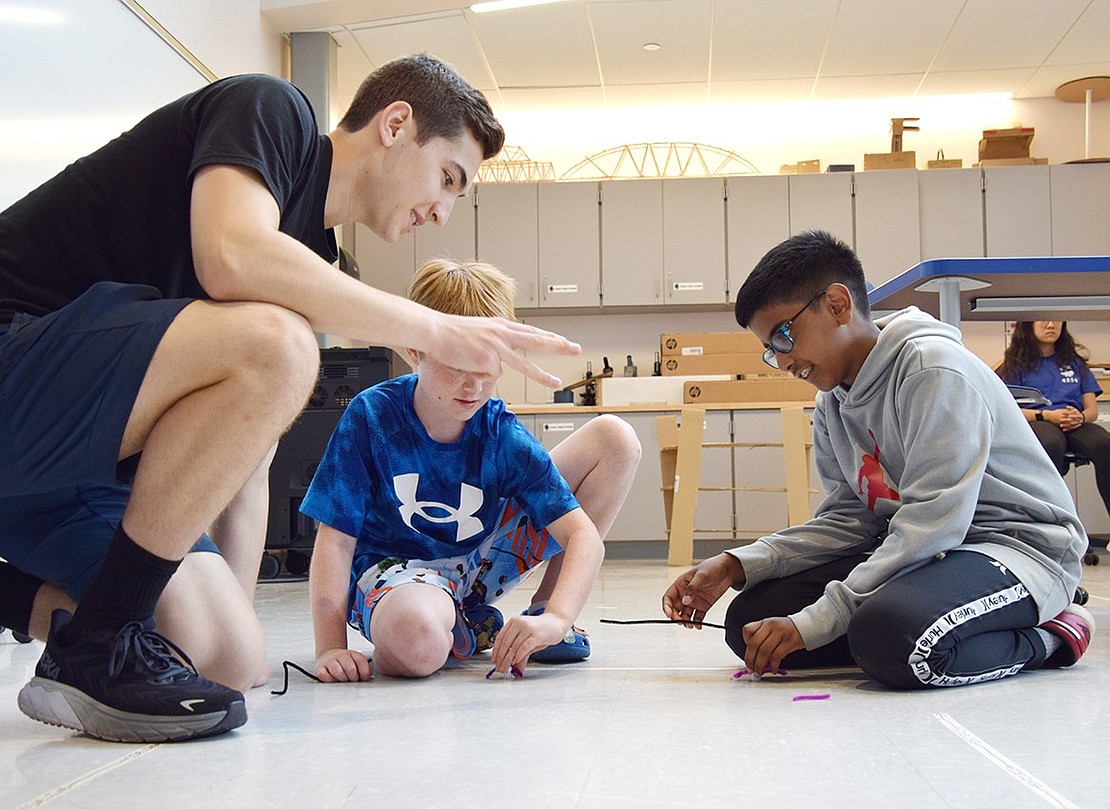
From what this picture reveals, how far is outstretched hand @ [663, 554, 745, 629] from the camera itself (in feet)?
5.67

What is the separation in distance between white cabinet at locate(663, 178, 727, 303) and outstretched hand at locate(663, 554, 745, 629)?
4.83 meters

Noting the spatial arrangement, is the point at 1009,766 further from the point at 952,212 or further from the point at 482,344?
the point at 952,212

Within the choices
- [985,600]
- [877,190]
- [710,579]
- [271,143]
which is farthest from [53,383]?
[877,190]

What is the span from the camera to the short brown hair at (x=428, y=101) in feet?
5.01

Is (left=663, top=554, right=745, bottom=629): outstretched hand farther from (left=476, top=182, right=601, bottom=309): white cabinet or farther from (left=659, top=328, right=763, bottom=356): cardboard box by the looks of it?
(left=476, top=182, right=601, bottom=309): white cabinet

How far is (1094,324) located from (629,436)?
5524 mm

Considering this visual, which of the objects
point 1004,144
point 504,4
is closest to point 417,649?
point 504,4

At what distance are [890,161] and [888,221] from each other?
14.6 inches

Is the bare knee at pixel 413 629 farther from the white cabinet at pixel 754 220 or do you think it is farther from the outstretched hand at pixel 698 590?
the white cabinet at pixel 754 220

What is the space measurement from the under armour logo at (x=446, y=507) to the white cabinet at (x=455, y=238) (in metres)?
4.88

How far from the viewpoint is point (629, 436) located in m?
1.95

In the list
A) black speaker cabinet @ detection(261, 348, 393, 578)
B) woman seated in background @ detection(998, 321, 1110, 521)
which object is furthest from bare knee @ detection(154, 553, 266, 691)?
woman seated in background @ detection(998, 321, 1110, 521)

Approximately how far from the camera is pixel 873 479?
177cm

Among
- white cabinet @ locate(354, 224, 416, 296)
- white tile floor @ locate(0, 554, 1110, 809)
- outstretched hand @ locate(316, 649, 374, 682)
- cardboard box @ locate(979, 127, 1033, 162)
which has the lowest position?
outstretched hand @ locate(316, 649, 374, 682)
